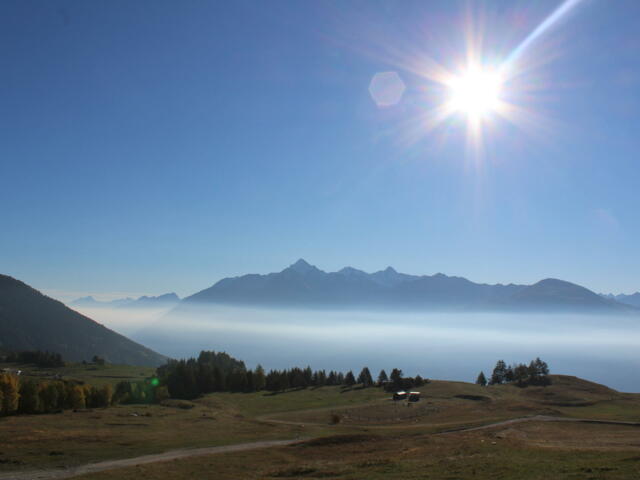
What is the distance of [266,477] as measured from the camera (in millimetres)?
32875

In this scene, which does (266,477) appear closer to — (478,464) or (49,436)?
(478,464)

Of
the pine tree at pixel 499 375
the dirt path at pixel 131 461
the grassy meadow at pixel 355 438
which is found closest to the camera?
the grassy meadow at pixel 355 438

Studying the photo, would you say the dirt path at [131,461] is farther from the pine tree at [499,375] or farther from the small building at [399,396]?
the pine tree at [499,375]

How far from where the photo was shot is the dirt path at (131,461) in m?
34.3

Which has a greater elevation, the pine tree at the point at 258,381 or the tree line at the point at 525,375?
the tree line at the point at 525,375

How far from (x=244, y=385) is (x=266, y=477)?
102 meters

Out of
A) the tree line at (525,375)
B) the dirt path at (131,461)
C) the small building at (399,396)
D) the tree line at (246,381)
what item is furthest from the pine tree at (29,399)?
the tree line at (525,375)

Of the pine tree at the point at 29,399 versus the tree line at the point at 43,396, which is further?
the pine tree at the point at 29,399

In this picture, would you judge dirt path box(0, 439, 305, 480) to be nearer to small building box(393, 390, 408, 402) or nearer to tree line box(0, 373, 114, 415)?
tree line box(0, 373, 114, 415)

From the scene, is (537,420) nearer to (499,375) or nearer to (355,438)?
(355,438)

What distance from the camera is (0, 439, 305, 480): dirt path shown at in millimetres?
34344

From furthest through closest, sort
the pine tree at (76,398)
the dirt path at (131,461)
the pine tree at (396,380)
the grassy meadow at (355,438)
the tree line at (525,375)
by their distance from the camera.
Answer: the tree line at (525,375) < the pine tree at (396,380) < the pine tree at (76,398) < the dirt path at (131,461) < the grassy meadow at (355,438)

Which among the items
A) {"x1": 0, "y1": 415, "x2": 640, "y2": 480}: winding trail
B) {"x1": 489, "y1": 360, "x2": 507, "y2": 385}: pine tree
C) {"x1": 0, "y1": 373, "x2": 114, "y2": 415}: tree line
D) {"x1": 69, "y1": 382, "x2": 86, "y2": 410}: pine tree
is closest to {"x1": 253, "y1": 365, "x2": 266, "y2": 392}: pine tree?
{"x1": 0, "y1": 373, "x2": 114, "y2": 415}: tree line

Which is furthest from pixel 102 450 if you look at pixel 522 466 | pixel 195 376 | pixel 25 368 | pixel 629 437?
pixel 25 368
